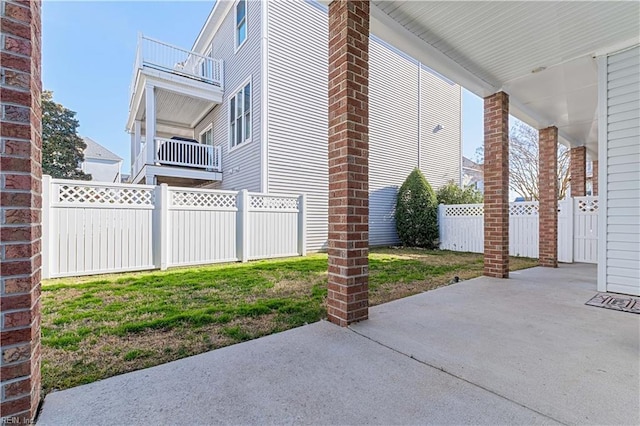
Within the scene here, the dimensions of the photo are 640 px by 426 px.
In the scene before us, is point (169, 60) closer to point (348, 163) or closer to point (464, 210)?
point (348, 163)

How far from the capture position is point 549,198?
6293 millimetres

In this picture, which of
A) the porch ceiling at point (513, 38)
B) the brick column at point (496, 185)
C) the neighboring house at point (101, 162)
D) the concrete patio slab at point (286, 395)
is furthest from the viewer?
the neighboring house at point (101, 162)

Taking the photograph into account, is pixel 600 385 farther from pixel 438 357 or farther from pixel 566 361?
pixel 438 357

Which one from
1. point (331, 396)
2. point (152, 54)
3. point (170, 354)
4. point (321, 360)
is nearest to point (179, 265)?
point (170, 354)

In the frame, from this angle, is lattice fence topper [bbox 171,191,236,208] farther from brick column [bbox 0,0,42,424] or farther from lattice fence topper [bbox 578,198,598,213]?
lattice fence topper [bbox 578,198,598,213]

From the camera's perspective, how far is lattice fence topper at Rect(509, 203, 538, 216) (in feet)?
26.7

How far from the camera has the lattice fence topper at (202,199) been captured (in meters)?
6.29

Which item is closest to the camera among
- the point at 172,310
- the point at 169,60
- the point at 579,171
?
the point at 172,310

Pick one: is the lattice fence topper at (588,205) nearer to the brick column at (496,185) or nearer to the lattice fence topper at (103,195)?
the brick column at (496,185)

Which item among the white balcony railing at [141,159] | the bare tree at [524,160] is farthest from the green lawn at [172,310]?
the bare tree at [524,160]

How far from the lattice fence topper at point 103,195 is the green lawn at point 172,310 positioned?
137 cm

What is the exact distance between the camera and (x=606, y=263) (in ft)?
13.3

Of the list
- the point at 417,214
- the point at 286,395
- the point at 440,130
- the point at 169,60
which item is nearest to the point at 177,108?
the point at 169,60

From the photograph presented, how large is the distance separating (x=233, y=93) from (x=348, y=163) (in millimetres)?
8281
